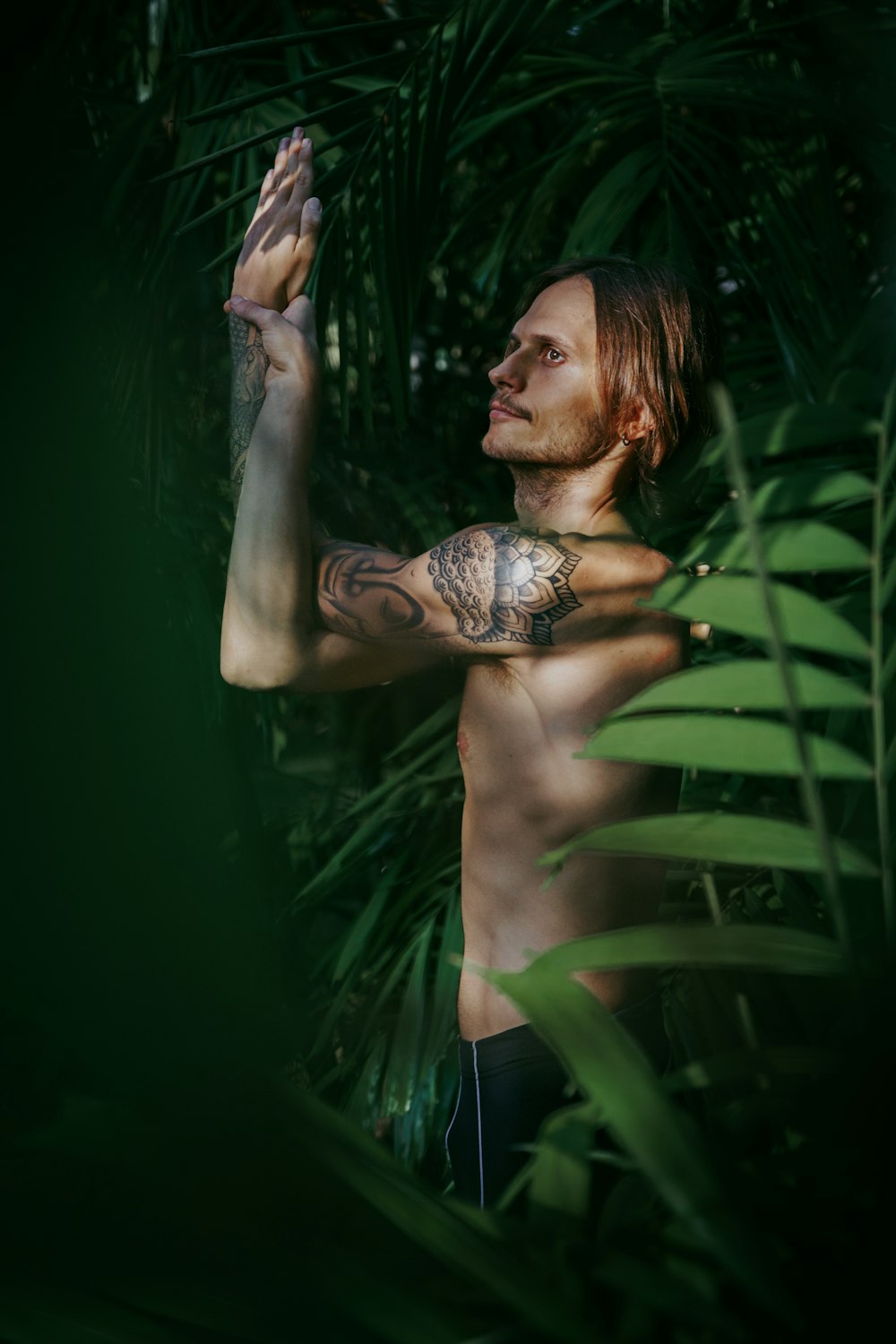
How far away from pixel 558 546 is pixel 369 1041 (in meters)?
0.76

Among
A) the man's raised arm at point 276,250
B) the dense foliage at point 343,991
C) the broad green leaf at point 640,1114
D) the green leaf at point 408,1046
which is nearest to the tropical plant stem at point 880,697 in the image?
the dense foliage at point 343,991

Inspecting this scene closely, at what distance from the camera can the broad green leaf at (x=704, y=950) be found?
0.39 meters

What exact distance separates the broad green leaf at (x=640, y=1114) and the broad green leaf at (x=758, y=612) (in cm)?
16

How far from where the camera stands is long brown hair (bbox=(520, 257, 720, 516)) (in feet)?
3.23

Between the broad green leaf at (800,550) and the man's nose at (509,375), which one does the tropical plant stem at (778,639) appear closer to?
the broad green leaf at (800,550)

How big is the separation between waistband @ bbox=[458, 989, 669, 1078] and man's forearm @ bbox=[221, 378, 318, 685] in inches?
15.0

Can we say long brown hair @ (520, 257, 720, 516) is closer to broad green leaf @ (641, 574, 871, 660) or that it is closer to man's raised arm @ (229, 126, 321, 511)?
man's raised arm @ (229, 126, 321, 511)

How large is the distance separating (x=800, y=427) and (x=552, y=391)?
22.3 inches

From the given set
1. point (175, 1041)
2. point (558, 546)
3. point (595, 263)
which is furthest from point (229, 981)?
point (595, 263)

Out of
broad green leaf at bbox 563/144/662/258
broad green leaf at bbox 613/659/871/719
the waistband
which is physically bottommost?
the waistband

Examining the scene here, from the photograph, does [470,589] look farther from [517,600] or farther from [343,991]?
[343,991]

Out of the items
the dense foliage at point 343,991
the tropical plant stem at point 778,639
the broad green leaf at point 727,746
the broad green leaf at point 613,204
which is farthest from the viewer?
the broad green leaf at point 613,204

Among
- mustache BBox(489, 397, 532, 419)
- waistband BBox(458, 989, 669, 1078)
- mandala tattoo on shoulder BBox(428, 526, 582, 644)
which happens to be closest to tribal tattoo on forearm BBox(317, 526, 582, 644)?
mandala tattoo on shoulder BBox(428, 526, 582, 644)

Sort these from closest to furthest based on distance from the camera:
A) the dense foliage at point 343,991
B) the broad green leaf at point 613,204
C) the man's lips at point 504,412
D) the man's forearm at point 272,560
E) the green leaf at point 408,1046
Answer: the dense foliage at point 343,991, the man's forearm at point 272,560, the man's lips at point 504,412, the green leaf at point 408,1046, the broad green leaf at point 613,204
